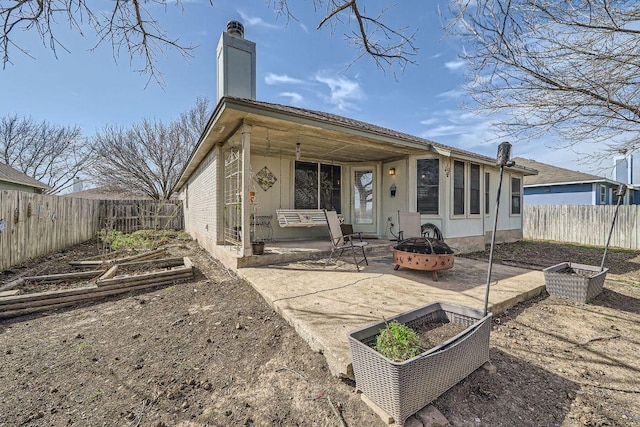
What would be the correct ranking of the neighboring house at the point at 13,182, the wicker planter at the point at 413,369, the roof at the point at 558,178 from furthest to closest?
the roof at the point at 558,178 → the neighboring house at the point at 13,182 → the wicker planter at the point at 413,369

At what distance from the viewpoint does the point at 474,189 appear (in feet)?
25.1

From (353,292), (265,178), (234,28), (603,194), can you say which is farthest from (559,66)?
(603,194)

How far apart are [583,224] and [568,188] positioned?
4399mm

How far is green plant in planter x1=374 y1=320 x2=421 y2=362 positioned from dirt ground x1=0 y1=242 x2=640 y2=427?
36 centimetres

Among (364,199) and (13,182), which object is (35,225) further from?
(364,199)

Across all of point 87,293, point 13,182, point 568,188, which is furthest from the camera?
point 568,188

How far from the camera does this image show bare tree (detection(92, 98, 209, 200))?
675 inches

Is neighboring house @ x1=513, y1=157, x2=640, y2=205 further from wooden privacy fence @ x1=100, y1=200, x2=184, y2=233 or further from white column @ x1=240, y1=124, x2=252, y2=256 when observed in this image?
wooden privacy fence @ x1=100, y1=200, x2=184, y2=233

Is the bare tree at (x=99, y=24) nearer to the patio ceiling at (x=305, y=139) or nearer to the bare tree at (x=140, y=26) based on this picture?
the bare tree at (x=140, y=26)

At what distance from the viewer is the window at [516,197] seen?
9.48 meters

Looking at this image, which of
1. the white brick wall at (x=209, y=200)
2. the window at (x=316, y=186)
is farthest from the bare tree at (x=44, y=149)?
the window at (x=316, y=186)

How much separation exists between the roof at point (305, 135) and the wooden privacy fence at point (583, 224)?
6270mm

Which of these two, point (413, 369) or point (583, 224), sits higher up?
point (583, 224)

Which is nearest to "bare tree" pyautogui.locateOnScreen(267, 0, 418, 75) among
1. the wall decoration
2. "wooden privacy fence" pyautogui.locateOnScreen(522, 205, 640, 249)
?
the wall decoration
